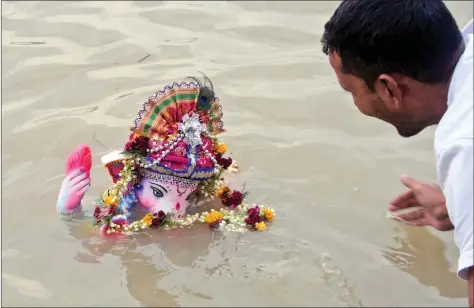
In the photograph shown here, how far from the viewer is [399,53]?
7.64ft

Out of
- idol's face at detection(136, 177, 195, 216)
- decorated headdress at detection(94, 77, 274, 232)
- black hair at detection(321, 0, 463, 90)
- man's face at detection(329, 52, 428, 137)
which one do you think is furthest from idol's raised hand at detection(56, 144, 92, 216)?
black hair at detection(321, 0, 463, 90)

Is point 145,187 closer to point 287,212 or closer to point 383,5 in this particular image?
point 287,212

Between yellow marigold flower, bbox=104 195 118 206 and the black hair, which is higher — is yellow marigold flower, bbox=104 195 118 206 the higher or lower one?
the lower one

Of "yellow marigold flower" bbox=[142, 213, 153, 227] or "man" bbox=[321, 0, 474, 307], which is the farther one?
"yellow marigold flower" bbox=[142, 213, 153, 227]

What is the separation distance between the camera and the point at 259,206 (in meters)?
3.36

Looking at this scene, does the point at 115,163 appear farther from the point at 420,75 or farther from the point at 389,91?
the point at 420,75

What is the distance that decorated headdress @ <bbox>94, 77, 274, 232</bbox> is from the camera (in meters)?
3.05

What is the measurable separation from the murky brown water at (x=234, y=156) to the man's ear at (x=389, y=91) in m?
0.86

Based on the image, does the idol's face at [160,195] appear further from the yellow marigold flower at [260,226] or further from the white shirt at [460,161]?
the white shirt at [460,161]

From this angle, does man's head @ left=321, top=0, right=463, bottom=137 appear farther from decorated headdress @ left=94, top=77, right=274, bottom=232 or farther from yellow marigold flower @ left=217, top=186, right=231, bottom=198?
yellow marigold flower @ left=217, top=186, right=231, bottom=198

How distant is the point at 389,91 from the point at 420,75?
0.13 meters

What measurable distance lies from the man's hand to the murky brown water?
0.34m

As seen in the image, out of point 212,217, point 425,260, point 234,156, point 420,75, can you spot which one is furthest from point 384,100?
point 234,156

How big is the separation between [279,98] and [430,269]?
1.76m
